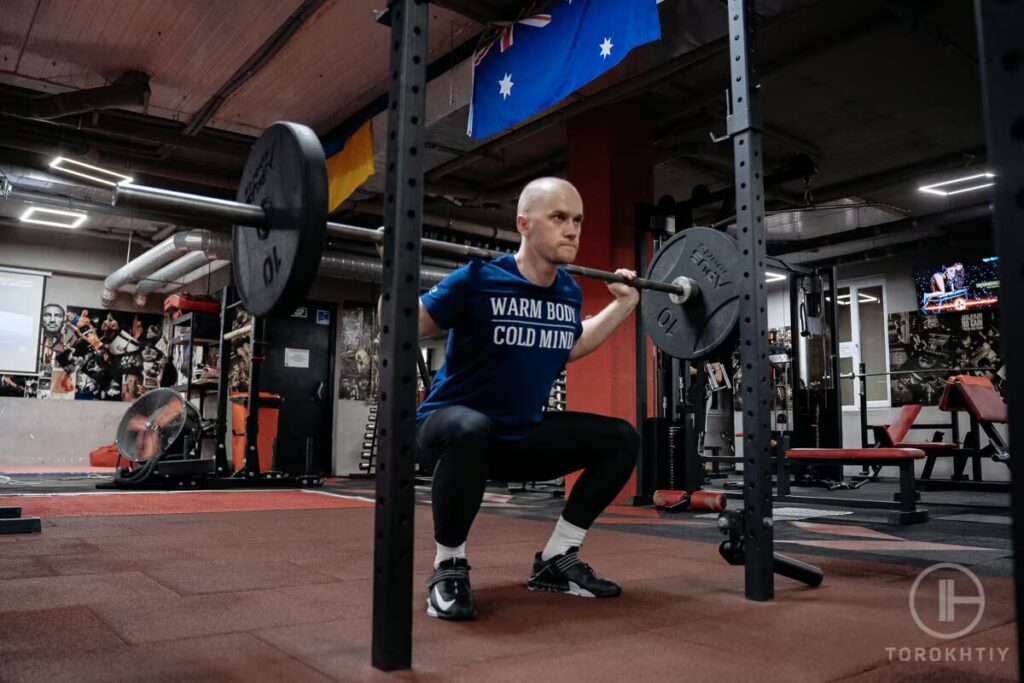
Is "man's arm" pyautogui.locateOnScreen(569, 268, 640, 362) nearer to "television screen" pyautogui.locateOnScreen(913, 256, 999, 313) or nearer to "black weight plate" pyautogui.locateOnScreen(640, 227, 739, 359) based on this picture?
"black weight plate" pyautogui.locateOnScreen(640, 227, 739, 359)

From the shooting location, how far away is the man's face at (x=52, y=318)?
9953 mm

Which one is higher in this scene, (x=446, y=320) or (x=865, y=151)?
(x=865, y=151)

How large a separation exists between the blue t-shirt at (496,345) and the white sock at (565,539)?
0.97 feet

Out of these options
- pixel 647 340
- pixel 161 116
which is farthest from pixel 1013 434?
pixel 161 116

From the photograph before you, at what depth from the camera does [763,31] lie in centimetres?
456

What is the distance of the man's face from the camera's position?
9.95 metres

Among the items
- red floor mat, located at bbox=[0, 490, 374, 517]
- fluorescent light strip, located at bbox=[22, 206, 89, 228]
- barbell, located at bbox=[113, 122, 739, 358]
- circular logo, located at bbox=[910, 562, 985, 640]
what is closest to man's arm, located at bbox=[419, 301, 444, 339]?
barbell, located at bbox=[113, 122, 739, 358]

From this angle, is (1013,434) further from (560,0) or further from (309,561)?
(560,0)

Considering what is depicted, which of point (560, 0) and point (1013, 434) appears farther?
point (560, 0)

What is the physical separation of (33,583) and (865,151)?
6769mm

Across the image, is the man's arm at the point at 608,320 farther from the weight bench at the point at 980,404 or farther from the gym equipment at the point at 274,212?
the weight bench at the point at 980,404

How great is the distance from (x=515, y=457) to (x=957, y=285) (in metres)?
8.76

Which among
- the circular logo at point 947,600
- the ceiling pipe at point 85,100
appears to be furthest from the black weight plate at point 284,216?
the ceiling pipe at point 85,100

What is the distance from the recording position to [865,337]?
9898 mm
